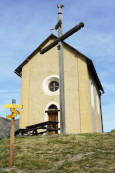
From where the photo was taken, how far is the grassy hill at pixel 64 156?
652 cm

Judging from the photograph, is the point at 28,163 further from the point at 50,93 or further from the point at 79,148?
the point at 50,93

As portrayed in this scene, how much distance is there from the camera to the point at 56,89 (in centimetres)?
1808

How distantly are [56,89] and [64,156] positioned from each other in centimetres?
1056

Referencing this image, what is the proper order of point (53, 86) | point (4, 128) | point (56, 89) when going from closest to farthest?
point (56, 89)
point (53, 86)
point (4, 128)

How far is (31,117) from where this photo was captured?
1745cm

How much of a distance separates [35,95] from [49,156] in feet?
34.2

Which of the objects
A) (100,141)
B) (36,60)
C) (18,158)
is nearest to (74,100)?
(36,60)

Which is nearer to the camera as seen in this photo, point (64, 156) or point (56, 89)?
point (64, 156)

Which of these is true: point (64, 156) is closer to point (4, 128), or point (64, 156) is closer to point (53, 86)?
point (53, 86)

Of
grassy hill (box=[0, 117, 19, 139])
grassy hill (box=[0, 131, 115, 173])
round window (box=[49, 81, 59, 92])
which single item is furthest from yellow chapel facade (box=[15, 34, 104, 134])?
grassy hill (box=[0, 117, 19, 139])

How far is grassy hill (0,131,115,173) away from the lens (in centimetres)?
652

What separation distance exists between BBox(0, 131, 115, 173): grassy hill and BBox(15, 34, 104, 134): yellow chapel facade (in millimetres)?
6021

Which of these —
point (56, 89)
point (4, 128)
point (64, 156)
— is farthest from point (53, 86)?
point (64, 156)

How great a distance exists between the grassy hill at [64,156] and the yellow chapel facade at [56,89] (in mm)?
6021
